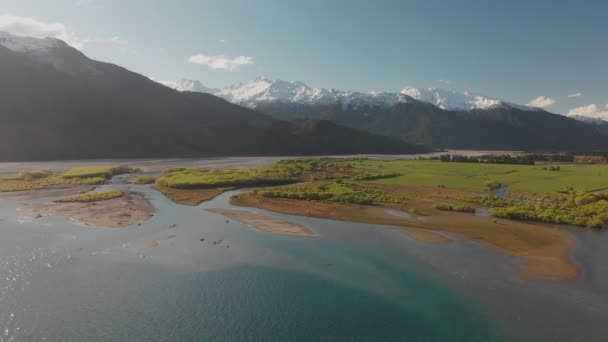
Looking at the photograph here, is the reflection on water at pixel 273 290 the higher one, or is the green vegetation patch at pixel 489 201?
the green vegetation patch at pixel 489 201

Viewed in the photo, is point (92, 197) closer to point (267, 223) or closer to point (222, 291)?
point (267, 223)

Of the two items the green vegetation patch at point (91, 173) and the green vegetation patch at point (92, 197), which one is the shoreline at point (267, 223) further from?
the green vegetation patch at point (91, 173)

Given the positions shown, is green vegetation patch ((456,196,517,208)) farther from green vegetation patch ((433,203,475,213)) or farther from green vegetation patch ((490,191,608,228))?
green vegetation patch ((433,203,475,213))

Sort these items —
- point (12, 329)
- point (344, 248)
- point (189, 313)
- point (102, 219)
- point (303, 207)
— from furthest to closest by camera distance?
1. point (303, 207)
2. point (102, 219)
3. point (344, 248)
4. point (189, 313)
5. point (12, 329)

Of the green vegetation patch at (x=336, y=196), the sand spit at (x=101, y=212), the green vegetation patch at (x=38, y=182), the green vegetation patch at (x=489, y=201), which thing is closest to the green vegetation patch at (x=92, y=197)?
the sand spit at (x=101, y=212)

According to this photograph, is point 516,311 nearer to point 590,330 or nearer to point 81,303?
point 590,330

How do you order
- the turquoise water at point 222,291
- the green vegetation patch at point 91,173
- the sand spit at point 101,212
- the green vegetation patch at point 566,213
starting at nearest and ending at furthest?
the turquoise water at point 222,291 < the sand spit at point 101,212 < the green vegetation patch at point 566,213 < the green vegetation patch at point 91,173

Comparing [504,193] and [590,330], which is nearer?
[590,330]

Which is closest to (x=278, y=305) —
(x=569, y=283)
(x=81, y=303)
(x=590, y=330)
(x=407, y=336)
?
(x=407, y=336)

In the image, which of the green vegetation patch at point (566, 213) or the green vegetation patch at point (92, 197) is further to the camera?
the green vegetation patch at point (92, 197)
